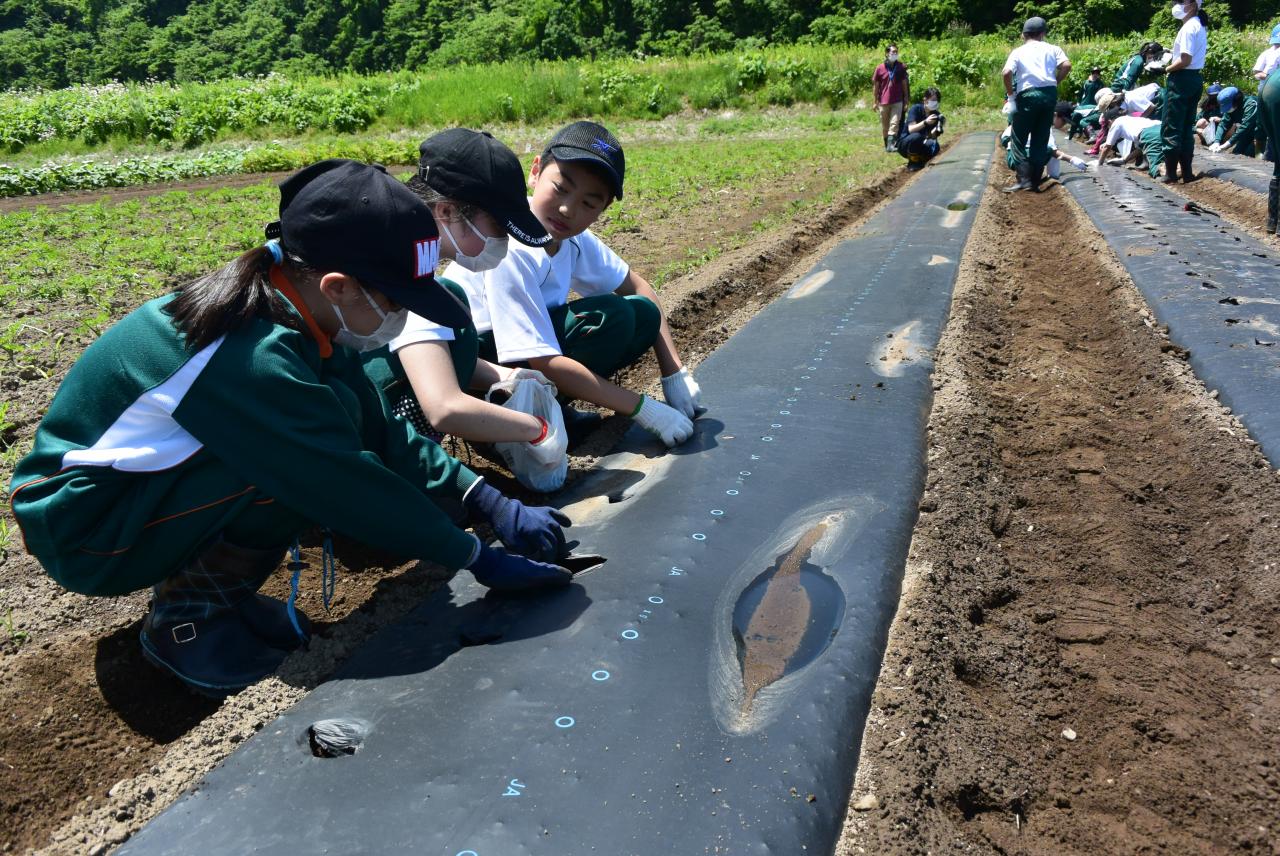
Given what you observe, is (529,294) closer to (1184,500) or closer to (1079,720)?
(1079,720)

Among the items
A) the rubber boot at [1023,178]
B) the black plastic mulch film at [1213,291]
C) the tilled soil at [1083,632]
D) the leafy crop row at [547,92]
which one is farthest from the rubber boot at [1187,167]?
the leafy crop row at [547,92]

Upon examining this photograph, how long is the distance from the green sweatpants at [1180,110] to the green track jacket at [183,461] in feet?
25.3

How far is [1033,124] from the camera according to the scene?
308 inches

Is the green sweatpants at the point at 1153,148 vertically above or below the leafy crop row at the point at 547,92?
below

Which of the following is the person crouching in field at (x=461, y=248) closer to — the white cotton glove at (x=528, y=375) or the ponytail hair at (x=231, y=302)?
the white cotton glove at (x=528, y=375)

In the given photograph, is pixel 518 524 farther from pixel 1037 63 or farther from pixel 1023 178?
pixel 1023 178

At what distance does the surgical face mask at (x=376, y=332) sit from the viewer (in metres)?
1.73

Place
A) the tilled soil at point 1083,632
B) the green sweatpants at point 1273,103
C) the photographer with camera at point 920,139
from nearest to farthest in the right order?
the tilled soil at point 1083,632 < the green sweatpants at point 1273,103 < the photographer with camera at point 920,139

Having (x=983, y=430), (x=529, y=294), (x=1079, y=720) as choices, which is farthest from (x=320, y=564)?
(x=983, y=430)

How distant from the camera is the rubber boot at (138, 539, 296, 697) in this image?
1.81 metres

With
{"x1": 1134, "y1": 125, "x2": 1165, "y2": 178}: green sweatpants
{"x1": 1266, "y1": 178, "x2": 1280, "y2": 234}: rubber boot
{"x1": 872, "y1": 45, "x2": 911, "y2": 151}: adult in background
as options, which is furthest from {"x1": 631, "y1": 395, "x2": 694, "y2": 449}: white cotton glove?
{"x1": 872, "y1": 45, "x2": 911, "y2": 151}: adult in background

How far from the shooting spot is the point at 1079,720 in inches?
68.3

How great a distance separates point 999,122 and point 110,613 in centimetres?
1765

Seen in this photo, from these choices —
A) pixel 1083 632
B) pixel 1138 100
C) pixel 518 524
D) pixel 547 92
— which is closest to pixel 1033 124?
pixel 1138 100
